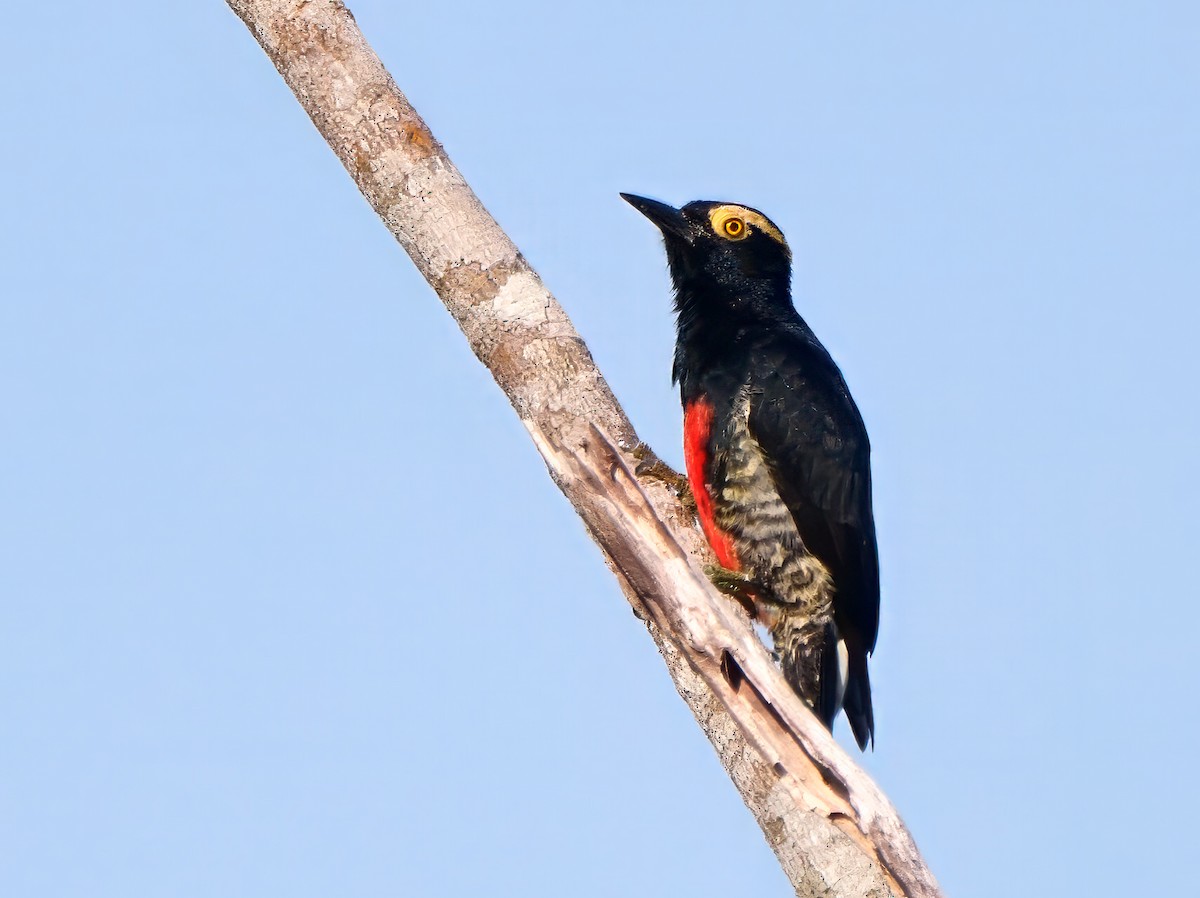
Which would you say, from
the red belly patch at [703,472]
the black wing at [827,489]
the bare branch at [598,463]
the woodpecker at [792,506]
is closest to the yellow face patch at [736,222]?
the woodpecker at [792,506]

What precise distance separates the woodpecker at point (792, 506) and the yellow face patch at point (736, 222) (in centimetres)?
58

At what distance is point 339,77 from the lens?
165 inches

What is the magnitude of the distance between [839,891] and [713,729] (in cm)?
59

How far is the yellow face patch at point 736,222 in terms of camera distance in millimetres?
5922

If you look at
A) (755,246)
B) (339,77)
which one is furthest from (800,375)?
(339,77)

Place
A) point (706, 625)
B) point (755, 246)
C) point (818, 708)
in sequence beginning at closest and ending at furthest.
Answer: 1. point (706, 625)
2. point (818, 708)
3. point (755, 246)

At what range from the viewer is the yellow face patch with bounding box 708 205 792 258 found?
19.4ft

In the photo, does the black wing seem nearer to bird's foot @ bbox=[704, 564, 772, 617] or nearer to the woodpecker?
the woodpecker

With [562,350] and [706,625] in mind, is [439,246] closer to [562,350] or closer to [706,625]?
[562,350]

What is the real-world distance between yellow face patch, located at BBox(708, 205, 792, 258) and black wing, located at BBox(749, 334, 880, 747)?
0.68m

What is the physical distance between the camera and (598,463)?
3.72 metres

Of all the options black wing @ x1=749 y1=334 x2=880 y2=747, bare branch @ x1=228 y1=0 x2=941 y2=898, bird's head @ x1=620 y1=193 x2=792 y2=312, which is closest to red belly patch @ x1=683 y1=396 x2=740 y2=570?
black wing @ x1=749 y1=334 x2=880 y2=747

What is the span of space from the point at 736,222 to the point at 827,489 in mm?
1318

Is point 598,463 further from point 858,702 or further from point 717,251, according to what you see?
point 717,251
